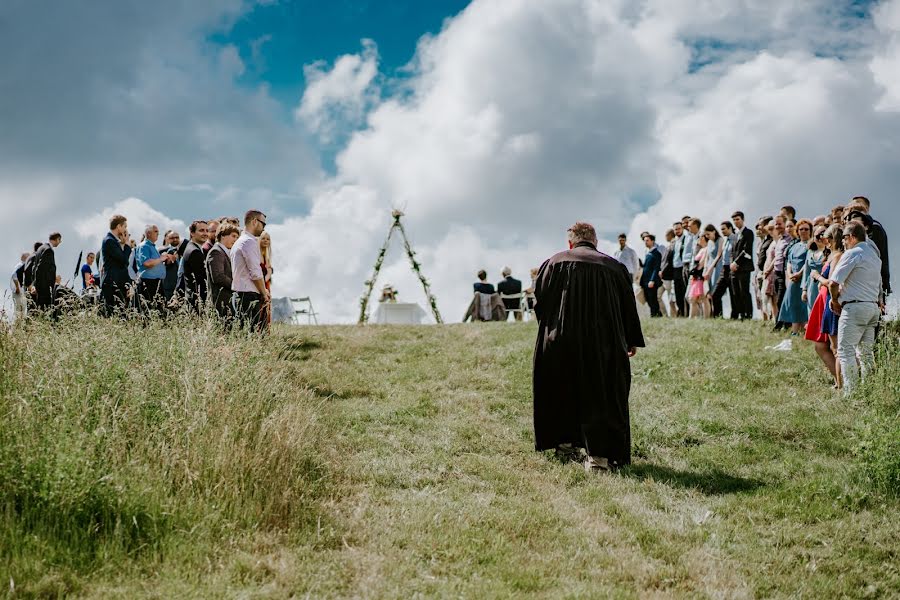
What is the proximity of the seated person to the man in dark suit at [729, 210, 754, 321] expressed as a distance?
29.2 ft

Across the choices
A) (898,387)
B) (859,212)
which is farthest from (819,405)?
(859,212)

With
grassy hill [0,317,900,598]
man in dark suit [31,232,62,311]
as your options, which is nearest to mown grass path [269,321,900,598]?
grassy hill [0,317,900,598]

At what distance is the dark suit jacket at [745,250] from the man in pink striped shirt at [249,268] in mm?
10173

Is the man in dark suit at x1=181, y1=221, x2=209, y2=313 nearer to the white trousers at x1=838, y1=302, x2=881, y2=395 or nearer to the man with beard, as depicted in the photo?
the man with beard

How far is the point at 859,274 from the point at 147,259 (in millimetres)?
11273

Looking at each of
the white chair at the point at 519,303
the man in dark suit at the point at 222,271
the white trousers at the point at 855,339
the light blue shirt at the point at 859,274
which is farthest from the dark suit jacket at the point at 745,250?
the man in dark suit at the point at 222,271

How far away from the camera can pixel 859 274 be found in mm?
9648

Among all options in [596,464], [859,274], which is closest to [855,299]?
[859,274]

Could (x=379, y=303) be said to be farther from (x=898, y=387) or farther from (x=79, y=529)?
(x=79, y=529)

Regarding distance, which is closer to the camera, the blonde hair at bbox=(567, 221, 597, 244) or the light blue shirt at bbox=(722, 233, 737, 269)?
the blonde hair at bbox=(567, 221, 597, 244)

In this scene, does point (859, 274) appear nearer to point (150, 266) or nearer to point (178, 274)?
point (178, 274)

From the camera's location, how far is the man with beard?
7.54 meters

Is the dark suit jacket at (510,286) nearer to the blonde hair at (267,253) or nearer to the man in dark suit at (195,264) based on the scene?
the blonde hair at (267,253)

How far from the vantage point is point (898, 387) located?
9117 millimetres
